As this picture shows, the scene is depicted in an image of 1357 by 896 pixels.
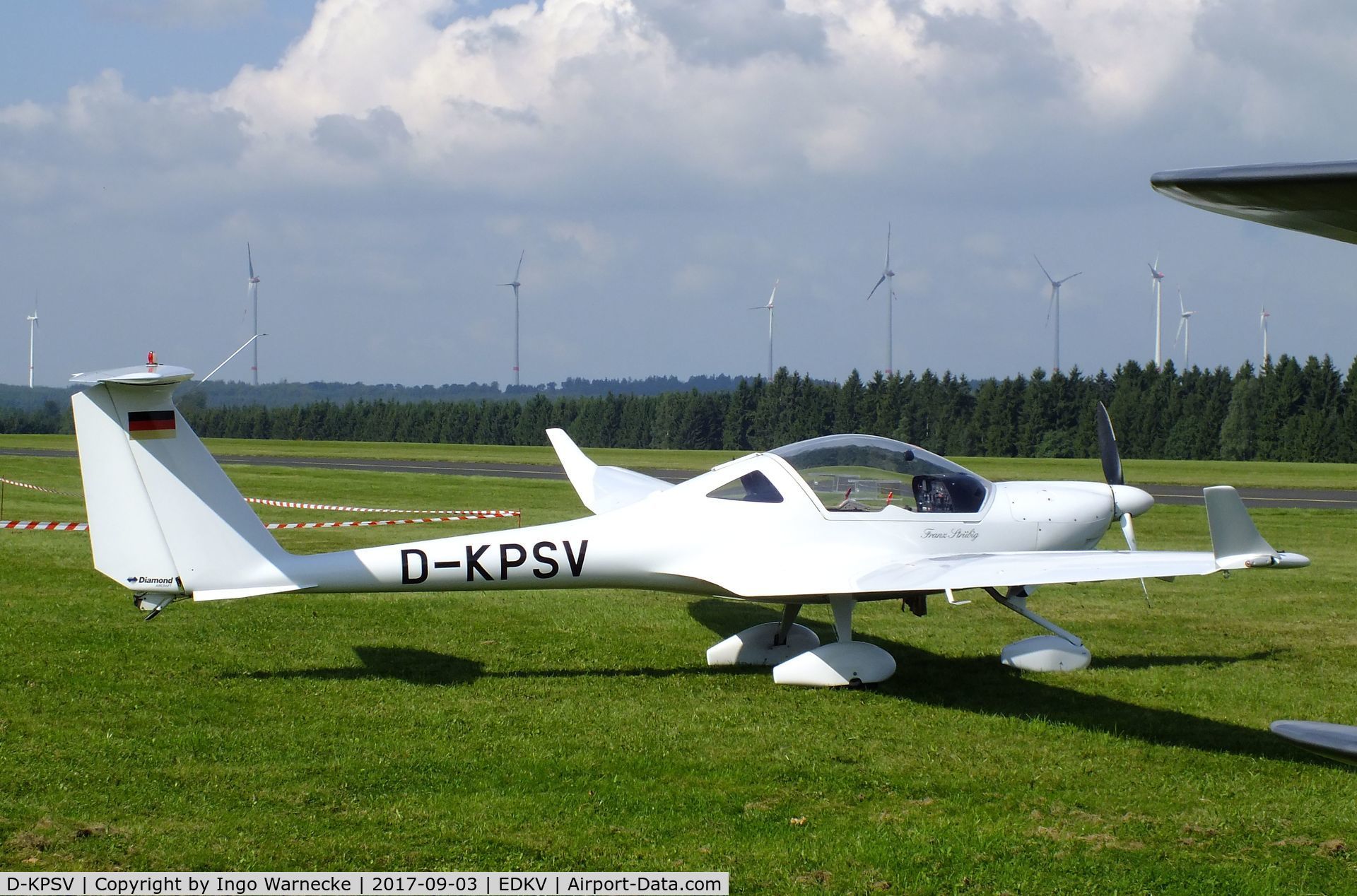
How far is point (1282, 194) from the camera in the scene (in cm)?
140

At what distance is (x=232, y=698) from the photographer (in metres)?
8.10

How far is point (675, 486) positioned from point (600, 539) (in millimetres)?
1054

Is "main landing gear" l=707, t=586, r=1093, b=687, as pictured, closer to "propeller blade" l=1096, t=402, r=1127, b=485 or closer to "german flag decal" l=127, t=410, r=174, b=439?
"propeller blade" l=1096, t=402, r=1127, b=485

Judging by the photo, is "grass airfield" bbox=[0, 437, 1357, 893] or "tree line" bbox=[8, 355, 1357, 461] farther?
"tree line" bbox=[8, 355, 1357, 461]

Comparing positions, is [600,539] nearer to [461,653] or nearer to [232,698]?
[461,653]

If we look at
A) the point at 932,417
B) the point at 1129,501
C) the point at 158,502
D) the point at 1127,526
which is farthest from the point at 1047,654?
the point at 932,417

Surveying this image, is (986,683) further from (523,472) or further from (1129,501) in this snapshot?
(523,472)

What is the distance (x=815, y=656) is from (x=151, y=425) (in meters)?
5.19

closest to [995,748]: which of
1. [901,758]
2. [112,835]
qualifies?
[901,758]

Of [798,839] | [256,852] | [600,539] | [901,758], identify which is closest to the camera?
[256,852]

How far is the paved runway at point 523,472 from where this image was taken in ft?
97.9

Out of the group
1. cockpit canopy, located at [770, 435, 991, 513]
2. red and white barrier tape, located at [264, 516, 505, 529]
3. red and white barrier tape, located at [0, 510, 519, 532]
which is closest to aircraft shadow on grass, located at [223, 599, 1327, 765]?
cockpit canopy, located at [770, 435, 991, 513]

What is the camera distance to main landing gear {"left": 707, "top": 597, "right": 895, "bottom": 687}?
886cm

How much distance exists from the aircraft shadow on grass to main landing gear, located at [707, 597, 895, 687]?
13 centimetres
